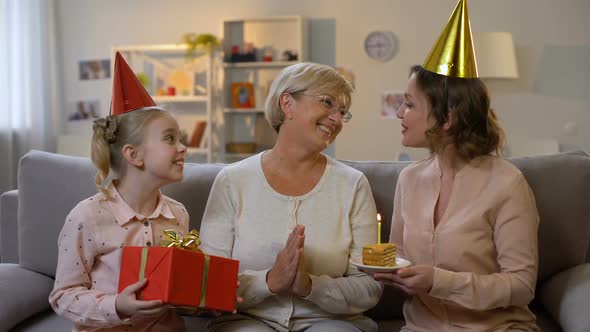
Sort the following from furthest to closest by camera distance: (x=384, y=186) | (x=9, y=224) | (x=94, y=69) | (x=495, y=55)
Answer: (x=94, y=69), (x=495, y=55), (x=9, y=224), (x=384, y=186)

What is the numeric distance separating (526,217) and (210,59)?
173 inches

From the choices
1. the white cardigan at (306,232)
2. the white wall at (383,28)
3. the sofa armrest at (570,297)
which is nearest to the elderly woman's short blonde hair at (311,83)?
the white cardigan at (306,232)

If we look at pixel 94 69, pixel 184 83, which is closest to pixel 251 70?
pixel 184 83

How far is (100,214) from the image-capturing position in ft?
5.84

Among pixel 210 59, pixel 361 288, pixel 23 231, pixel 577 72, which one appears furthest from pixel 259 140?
pixel 361 288

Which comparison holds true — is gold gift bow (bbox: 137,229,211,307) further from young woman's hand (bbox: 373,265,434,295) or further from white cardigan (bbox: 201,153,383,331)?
young woman's hand (bbox: 373,265,434,295)

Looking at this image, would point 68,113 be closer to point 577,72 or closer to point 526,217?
point 577,72

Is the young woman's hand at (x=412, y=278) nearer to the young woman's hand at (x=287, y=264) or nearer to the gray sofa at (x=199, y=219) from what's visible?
the young woman's hand at (x=287, y=264)

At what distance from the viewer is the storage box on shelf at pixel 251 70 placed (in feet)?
19.0

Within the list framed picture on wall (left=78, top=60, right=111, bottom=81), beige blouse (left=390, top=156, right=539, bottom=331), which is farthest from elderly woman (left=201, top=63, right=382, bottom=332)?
framed picture on wall (left=78, top=60, right=111, bottom=81)

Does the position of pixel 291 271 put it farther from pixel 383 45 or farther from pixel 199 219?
pixel 383 45

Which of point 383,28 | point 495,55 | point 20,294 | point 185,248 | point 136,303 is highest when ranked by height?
point 383,28

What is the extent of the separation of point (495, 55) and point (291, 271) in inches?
155

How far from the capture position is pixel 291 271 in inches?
67.9
